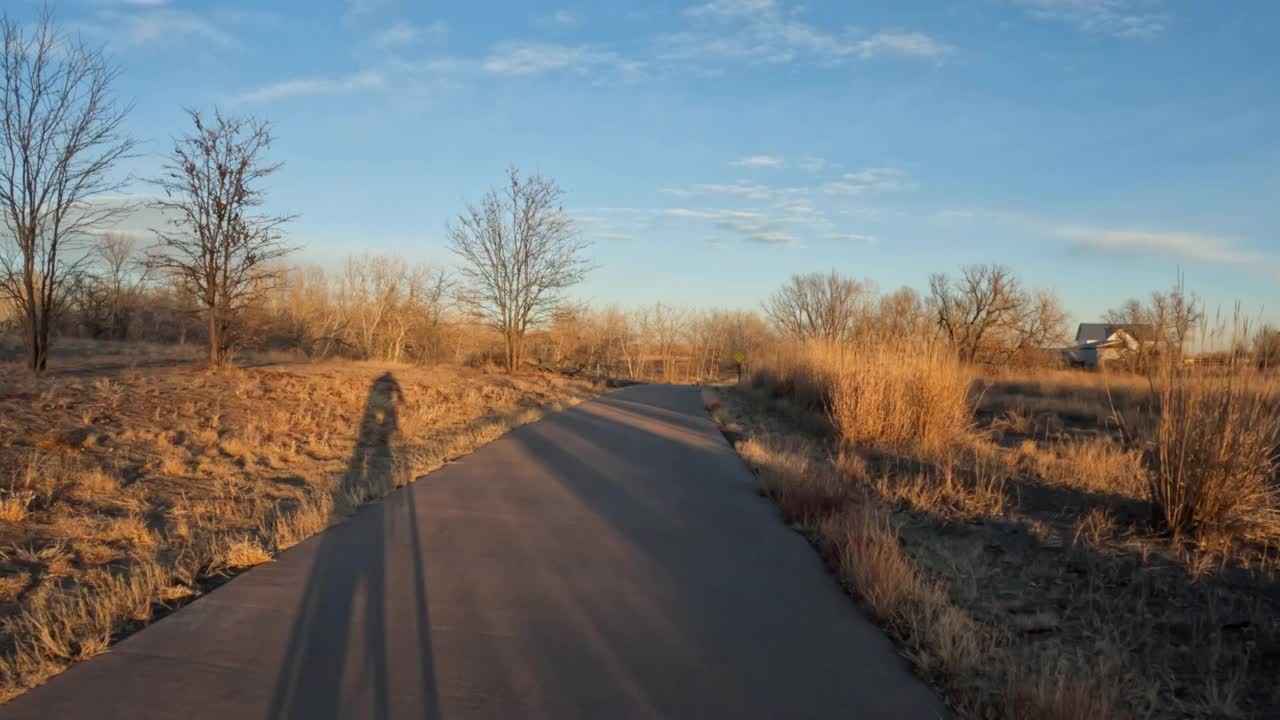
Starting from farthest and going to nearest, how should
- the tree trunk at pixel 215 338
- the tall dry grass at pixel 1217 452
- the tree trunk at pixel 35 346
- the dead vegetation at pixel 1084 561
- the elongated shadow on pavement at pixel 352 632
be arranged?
the tree trunk at pixel 215 338
the tree trunk at pixel 35 346
the tall dry grass at pixel 1217 452
the dead vegetation at pixel 1084 561
the elongated shadow on pavement at pixel 352 632

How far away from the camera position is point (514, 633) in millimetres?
4742

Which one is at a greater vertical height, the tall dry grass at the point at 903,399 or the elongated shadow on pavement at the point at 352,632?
the tall dry grass at the point at 903,399

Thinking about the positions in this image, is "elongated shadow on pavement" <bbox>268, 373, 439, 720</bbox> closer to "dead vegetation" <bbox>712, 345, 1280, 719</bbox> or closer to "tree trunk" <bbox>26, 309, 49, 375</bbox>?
"dead vegetation" <bbox>712, 345, 1280, 719</bbox>

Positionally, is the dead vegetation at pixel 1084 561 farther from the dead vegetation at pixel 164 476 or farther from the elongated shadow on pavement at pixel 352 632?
the dead vegetation at pixel 164 476

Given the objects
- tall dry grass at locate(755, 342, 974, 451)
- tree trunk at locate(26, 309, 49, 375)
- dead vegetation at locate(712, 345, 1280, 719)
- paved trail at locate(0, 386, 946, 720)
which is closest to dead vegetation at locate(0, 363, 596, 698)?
paved trail at locate(0, 386, 946, 720)

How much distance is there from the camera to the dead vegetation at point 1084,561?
4.36 m

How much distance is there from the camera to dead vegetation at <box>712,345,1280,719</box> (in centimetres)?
436

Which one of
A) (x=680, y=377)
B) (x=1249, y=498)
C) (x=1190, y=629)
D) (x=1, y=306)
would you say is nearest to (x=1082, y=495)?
(x=1249, y=498)

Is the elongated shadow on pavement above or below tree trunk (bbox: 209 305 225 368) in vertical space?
below

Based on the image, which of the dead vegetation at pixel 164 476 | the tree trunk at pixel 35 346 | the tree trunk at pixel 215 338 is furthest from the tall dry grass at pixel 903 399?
the tree trunk at pixel 35 346

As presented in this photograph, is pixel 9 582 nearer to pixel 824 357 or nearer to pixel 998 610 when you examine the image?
pixel 998 610

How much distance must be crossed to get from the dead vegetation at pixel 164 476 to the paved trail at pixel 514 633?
43cm

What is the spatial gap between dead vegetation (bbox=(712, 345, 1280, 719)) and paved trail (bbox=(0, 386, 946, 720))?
0.43 meters

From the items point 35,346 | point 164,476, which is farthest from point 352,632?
point 35,346
